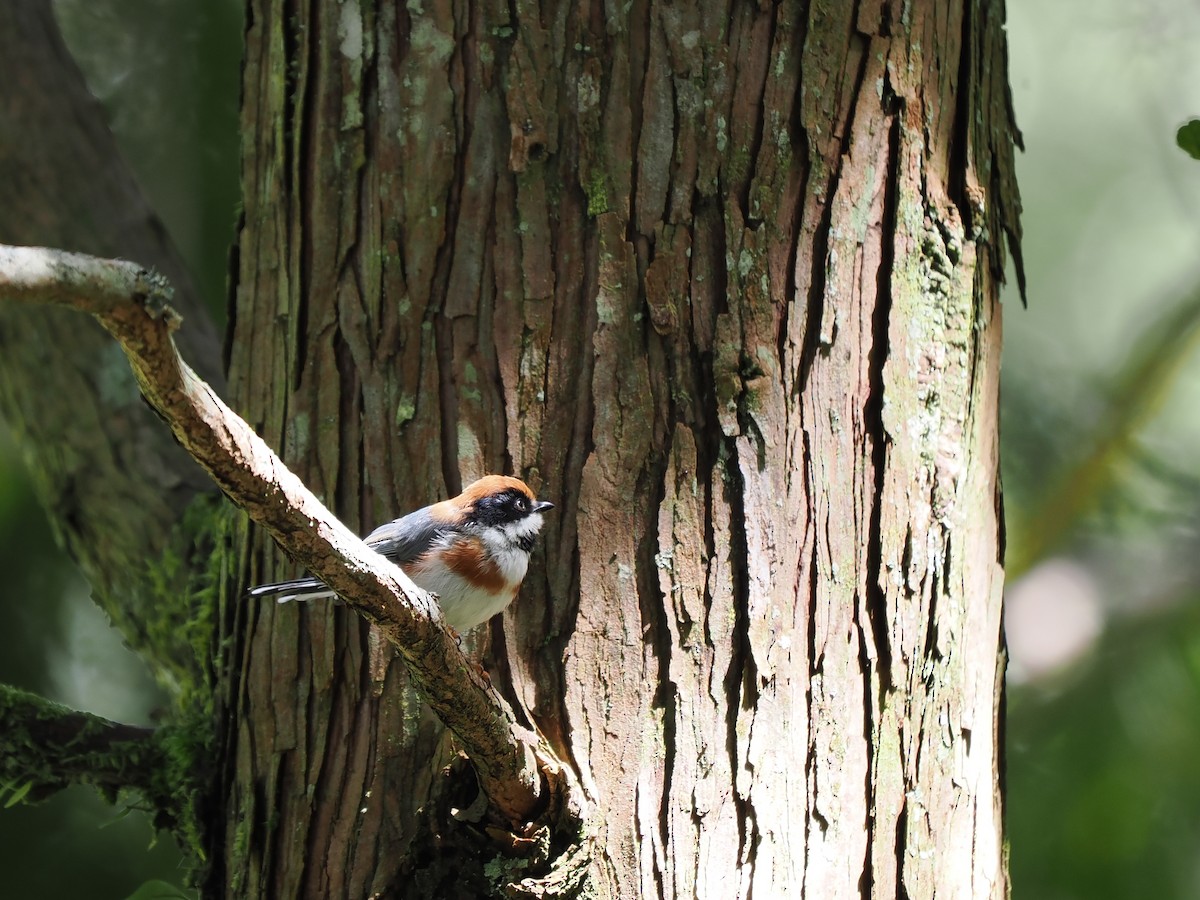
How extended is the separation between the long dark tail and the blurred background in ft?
6.87

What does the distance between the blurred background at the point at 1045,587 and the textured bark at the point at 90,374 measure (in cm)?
80

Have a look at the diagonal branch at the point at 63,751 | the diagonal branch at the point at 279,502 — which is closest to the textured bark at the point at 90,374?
the diagonal branch at the point at 63,751

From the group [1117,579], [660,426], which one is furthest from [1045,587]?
[660,426]

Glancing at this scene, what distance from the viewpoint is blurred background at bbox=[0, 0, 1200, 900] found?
368cm

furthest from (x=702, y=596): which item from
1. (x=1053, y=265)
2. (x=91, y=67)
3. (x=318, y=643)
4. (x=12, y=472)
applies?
(x=1053, y=265)

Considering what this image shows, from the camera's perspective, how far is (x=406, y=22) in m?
2.33

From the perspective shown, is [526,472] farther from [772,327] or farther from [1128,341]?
[1128,341]

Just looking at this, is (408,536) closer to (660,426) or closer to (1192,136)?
(660,426)

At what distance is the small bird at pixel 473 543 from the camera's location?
219cm

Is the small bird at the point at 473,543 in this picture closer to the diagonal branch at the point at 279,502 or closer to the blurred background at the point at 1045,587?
the diagonal branch at the point at 279,502

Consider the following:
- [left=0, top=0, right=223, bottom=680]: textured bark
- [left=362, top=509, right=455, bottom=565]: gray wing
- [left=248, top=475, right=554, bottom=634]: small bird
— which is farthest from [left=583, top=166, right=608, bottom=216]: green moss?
[left=0, top=0, right=223, bottom=680]: textured bark

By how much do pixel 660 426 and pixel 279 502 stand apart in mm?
902

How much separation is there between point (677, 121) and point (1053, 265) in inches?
189

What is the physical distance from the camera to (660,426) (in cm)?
212
